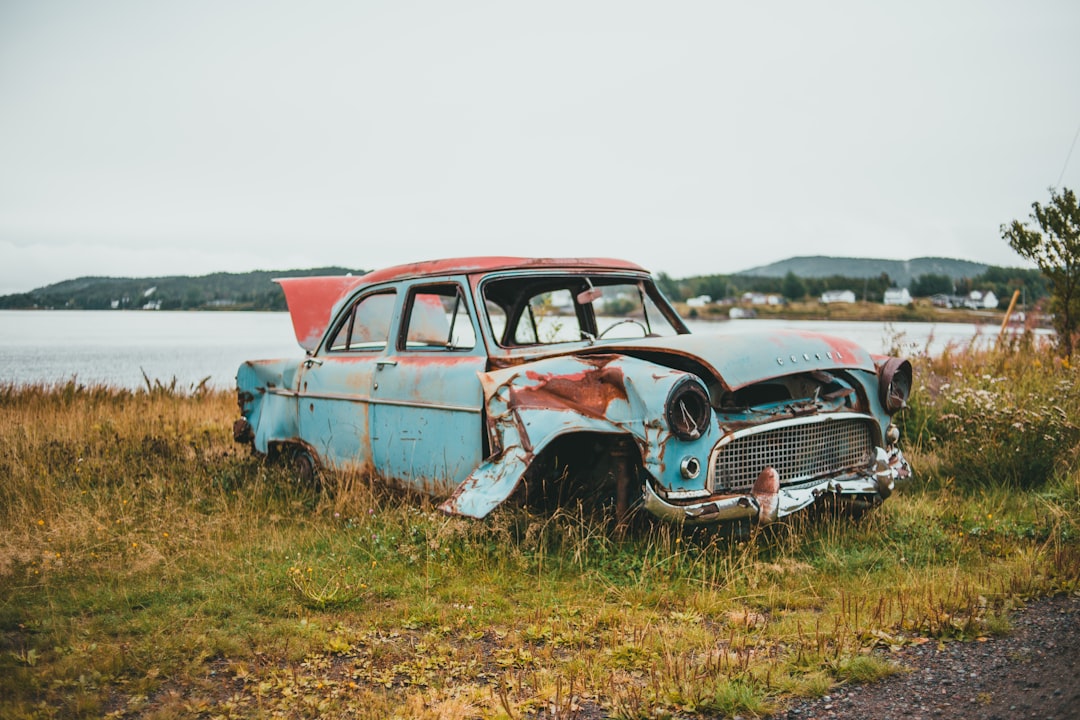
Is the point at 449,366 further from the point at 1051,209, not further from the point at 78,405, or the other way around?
the point at 1051,209

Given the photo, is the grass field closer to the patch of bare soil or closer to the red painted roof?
the patch of bare soil

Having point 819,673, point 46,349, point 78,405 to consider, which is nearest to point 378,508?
point 819,673

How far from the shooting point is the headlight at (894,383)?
4805 mm

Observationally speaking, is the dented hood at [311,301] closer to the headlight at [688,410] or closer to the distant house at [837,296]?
the headlight at [688,410]

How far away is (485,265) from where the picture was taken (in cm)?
503

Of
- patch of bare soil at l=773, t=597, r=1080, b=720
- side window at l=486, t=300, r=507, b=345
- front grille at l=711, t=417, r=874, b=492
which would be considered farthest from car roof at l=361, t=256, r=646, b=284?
patch of bare soil at l=773, t=597, r=1080, b=720

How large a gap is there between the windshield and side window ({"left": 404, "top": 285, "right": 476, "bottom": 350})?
0.38m

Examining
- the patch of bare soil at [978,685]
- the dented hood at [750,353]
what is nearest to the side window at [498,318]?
the dented hood at [750,353]

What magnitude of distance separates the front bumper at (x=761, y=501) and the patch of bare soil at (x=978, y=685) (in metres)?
0.91

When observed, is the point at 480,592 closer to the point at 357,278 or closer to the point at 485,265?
the point at 485,265

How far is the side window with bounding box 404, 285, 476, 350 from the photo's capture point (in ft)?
16.6

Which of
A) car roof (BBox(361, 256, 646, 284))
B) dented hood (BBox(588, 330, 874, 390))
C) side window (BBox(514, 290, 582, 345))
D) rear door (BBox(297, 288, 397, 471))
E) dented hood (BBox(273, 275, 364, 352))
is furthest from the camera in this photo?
dented hood (BBox(273, 275, 364, 352))

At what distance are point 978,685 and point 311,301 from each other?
208 inches

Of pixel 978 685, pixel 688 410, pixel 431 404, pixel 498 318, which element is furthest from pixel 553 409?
pixel 978 685
